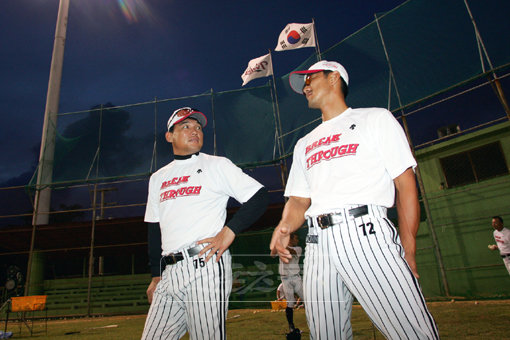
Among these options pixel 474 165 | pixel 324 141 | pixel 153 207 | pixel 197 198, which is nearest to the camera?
pixel 324 141

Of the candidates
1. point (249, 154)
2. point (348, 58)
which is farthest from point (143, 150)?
point (348, 58)

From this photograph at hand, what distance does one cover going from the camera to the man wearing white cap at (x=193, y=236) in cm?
249

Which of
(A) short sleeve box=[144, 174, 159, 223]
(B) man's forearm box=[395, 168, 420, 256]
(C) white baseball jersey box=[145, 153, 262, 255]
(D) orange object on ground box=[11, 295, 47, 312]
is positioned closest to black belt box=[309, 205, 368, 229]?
(B) man's forearm box=[395, 168, 420, 256]

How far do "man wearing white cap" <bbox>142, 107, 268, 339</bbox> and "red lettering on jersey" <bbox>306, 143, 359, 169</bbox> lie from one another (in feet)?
2.18

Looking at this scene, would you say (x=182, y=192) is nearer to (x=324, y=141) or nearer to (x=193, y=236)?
(x=193, y=236)

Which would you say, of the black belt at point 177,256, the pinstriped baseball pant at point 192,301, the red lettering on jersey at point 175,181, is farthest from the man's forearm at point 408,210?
the red lettering on jersey at point 175,181

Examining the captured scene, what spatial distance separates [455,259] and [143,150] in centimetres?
1148

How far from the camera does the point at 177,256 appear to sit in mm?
2678

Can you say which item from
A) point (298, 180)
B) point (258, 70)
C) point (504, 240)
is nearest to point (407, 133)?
point (504, 240)

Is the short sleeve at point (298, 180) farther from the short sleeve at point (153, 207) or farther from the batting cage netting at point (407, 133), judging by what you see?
the batting cage netting at point (407, 133)

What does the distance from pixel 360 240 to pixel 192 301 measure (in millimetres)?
1334

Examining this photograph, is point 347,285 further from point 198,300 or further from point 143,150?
point 143,150

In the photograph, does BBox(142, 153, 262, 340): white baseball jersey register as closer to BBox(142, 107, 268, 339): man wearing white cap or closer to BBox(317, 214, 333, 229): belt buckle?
BBox(142, 107, 268, 339): man wearing white cap

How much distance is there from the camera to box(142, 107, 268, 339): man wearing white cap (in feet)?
8.16
